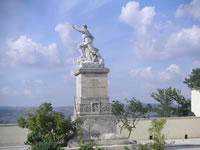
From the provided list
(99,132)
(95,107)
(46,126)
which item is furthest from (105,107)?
(46,126)

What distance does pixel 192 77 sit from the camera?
2508 centimetres

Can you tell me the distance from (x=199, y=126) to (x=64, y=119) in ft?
38.4

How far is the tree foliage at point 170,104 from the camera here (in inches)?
1022

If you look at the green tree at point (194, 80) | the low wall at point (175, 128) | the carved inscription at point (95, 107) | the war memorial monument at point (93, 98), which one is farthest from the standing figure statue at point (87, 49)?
the green tree at point (194, 80)

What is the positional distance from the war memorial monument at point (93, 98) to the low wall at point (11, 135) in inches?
206

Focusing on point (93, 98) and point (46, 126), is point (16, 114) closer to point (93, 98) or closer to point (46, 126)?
point (46, 126)

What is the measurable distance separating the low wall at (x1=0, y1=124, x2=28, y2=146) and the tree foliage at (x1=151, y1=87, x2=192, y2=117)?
13234 mm

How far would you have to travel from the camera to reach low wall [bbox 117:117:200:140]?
63.8 feet

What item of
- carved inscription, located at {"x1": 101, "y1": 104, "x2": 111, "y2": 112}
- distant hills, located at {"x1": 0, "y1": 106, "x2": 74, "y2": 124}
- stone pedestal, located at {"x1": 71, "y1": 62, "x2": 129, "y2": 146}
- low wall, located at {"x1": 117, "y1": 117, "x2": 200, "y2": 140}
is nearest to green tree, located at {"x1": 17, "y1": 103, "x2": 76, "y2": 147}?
distant hills, located at {"x1": 0, "y1": 106, "x2": 74, "y2": 124}

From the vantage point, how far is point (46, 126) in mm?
12656

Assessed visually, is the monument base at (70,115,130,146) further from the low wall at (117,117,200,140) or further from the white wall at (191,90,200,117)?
the white wall at (191,90,200,117)

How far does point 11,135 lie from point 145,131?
8.62 metres

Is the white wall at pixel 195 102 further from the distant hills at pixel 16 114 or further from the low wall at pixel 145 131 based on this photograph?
the distant hills at pixel 16 114

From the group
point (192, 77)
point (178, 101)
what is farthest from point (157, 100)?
point (192, 77)
